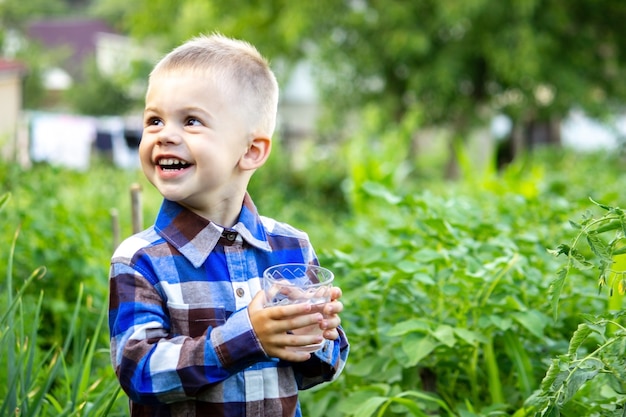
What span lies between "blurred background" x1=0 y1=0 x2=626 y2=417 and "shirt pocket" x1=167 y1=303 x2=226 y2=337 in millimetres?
434

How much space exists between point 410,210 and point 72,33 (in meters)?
48.8

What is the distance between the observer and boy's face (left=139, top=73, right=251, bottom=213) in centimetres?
184

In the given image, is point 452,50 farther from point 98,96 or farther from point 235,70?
point 98,96

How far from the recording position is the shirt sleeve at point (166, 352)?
170 cm

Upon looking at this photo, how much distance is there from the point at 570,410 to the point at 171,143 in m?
1.34

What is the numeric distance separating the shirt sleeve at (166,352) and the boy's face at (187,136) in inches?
8.5

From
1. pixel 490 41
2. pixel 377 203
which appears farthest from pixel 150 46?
pixel 377 203

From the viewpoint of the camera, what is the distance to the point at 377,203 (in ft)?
20.9

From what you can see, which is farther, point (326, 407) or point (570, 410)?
point (326, 407)

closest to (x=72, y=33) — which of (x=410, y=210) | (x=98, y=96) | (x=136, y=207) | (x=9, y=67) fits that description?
(x=98, y=96)

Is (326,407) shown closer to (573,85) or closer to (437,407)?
(437,407)

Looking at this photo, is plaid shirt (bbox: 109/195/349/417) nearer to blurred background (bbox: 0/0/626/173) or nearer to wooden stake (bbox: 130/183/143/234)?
wooden stake (bbox: 130/183/143/234)

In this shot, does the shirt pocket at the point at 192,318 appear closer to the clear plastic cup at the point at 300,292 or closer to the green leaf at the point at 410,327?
the clear plastic cup at the point at 300,292

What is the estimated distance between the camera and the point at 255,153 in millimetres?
1966
